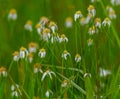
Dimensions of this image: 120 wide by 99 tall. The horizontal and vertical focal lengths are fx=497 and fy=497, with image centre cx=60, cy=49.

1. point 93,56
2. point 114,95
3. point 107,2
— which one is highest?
point 107,2

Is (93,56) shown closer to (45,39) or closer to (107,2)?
(45,39)

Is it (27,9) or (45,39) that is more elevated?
(27,9)

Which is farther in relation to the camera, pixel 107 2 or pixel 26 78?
pixel 107 2

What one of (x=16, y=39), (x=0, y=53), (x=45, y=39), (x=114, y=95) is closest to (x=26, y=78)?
(x=45, y=39)

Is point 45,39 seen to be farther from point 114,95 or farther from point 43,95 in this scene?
point 114,95

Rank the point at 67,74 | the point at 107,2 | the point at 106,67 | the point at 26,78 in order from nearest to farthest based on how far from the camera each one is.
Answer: the point at 67,74 → the point at 26,78 → the point at 106,67 → the point at 107,2

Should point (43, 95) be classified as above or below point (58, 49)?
below

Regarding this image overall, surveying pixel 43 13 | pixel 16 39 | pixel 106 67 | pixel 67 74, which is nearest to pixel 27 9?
pixel 43 13


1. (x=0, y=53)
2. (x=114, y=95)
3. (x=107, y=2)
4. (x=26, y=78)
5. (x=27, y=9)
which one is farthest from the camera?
(x=27, y=9)

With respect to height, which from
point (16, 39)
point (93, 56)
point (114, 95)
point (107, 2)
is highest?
point (107, 2)
